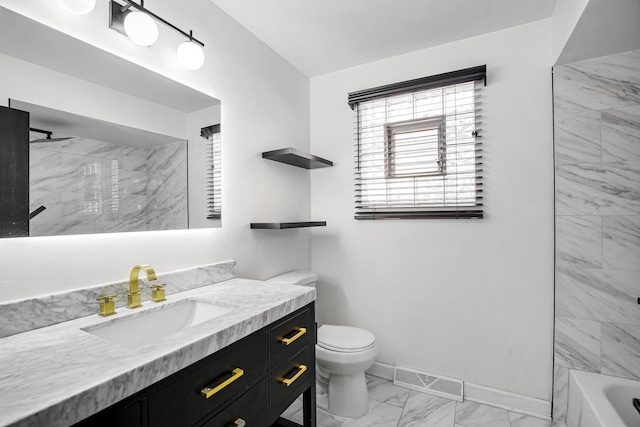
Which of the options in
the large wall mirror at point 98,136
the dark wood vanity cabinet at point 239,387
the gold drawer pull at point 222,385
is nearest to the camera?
the dark wood vanity cabinet at point 239,387

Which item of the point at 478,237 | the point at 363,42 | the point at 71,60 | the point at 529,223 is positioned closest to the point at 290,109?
the point at 363,42

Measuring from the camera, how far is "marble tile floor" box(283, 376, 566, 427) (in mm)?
1888

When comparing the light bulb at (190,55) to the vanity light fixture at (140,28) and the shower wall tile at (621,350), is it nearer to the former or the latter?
the vanity light fixture at (140,28)

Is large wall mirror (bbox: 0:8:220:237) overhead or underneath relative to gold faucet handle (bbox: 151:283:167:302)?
overhead

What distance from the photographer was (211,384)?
0.99 metres

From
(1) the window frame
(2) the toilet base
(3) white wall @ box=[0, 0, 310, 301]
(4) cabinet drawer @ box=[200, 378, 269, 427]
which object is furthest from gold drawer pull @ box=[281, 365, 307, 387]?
(1) the window frame

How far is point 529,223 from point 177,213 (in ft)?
6.96

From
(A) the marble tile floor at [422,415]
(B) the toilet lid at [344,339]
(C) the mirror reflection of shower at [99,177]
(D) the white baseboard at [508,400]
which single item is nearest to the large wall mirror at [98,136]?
(C) the mirror reflection of shower at [99,177]

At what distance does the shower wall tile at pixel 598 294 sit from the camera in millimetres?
1749

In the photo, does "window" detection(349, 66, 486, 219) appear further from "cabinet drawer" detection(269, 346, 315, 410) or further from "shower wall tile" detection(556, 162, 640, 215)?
"cabinet drawer" detection(269, 346, 315, 410)

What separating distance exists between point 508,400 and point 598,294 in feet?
2.85

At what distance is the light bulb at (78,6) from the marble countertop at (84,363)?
115 centimetres

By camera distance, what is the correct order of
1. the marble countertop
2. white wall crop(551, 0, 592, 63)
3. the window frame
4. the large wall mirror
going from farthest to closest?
the window frame
white wall crop(551, 0, 592, 63)
the large wall mirror
the marble countertop

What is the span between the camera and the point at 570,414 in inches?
71.5
